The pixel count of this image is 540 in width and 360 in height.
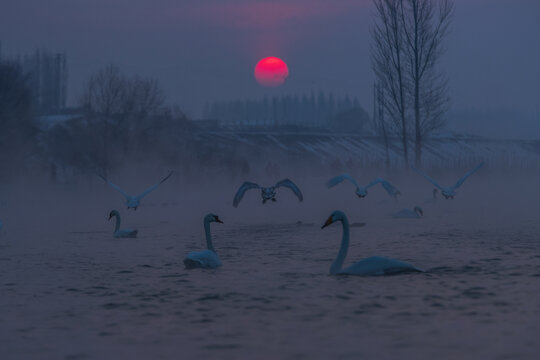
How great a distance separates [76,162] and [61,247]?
131ft

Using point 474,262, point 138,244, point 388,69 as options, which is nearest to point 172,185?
point 388,69

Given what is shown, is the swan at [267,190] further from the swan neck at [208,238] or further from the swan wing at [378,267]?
the swan wing at [378,267]

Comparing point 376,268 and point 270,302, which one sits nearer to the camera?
point 270,302

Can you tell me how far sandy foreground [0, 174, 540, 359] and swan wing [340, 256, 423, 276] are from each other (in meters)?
0.18

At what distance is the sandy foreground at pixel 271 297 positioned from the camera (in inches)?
Answer: 282

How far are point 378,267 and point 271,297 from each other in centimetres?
189

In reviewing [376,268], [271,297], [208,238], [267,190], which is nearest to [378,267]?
[376,268]

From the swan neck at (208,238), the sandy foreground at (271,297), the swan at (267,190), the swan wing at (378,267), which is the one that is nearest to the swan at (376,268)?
the swan wing at (378,267)

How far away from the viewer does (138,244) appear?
54.6ft

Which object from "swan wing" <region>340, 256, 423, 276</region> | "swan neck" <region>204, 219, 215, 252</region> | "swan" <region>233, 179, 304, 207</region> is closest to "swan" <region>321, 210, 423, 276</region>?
"swan wing" <region>340, 256, 423, 276</region>

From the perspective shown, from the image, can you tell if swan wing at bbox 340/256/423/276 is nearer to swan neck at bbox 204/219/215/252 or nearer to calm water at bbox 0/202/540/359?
calm water at bbox 0/202/540/359

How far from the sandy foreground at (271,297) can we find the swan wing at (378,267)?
185 mm

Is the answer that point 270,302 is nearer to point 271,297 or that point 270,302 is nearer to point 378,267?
point 271,297

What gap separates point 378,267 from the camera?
10.9 meters
